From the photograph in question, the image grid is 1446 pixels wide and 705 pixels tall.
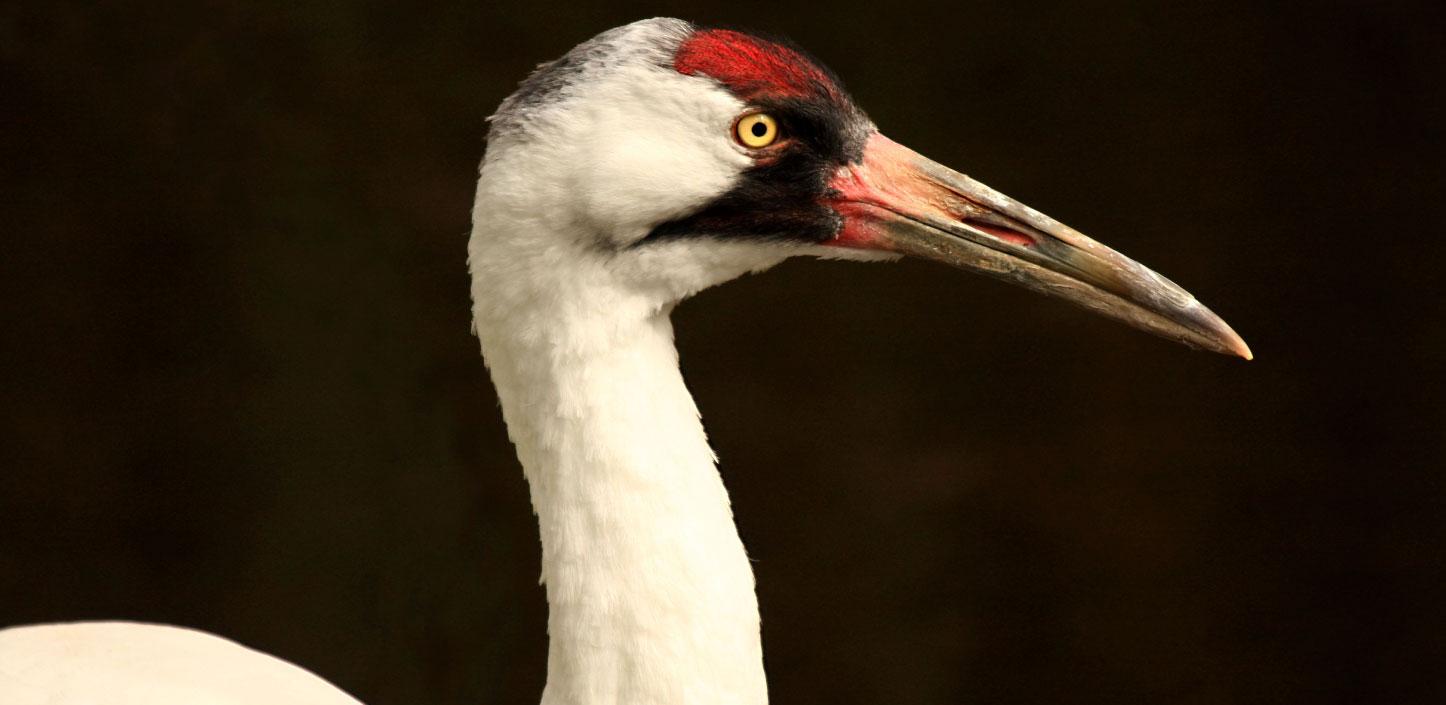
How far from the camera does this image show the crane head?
1634 mm

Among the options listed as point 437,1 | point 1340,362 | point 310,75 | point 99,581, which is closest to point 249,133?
point 310,75

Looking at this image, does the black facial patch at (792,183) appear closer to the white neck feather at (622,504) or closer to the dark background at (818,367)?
the white neck feather at (622,504)

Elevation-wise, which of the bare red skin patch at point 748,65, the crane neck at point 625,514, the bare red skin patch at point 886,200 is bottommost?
the crane neck at point 625,514

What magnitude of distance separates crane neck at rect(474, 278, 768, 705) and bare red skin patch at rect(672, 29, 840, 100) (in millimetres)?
236

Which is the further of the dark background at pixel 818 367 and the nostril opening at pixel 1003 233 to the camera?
the dark background at pixel 818 367

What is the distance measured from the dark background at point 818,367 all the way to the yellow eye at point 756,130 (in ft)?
5.26

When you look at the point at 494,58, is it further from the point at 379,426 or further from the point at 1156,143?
the point at 1156,143

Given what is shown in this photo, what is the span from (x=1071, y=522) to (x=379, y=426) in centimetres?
145

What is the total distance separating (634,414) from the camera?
1.65 meters

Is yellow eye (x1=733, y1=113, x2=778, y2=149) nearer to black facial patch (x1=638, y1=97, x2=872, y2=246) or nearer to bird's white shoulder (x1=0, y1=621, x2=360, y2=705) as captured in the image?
black facial patch (x1=638, y1=97, x2=872, y2=246)

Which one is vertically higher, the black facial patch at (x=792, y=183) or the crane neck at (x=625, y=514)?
the black facial patch at (x=792, y=183)

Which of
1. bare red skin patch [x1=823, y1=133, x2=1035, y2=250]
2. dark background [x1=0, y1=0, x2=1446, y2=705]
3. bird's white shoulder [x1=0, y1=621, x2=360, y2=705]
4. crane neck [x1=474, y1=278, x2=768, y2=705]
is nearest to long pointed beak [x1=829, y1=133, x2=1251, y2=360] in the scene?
bare red skin patch [x1=823, y1=133, x2=1035, y2=250]

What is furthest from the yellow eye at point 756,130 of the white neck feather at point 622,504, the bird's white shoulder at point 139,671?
the bird's white shoulder at point 139,671

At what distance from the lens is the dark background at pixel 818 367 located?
3238 millimetres
